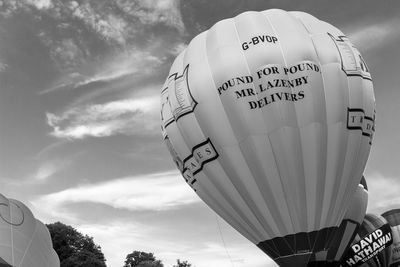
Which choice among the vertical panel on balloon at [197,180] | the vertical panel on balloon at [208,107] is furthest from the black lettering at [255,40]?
the vertical panel on balloon at [197,180]

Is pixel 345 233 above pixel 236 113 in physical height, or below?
below

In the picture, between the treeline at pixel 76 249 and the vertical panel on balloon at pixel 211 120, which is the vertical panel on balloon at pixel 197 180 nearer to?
the vertical panel on balloon at pixel 211 120

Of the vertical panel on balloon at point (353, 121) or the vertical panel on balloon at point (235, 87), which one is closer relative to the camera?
the vertical panel on balloon at point (235, 87)

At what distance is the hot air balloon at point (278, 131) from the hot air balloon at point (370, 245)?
448cm

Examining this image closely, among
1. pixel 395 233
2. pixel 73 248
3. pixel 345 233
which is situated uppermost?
pixel 73 248

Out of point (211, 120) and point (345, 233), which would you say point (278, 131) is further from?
point (345, 233)

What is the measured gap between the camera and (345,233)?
45.5 ft

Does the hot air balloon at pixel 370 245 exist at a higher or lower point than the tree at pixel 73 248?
lower

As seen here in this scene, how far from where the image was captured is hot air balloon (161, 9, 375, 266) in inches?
441

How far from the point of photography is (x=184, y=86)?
1230 cm

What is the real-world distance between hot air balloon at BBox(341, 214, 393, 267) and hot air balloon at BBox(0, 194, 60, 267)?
10.0 m

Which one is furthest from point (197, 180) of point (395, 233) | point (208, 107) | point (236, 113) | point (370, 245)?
point (395, 233)

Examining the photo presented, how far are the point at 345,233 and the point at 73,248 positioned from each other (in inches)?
1531

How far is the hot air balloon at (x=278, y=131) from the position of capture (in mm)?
11195
